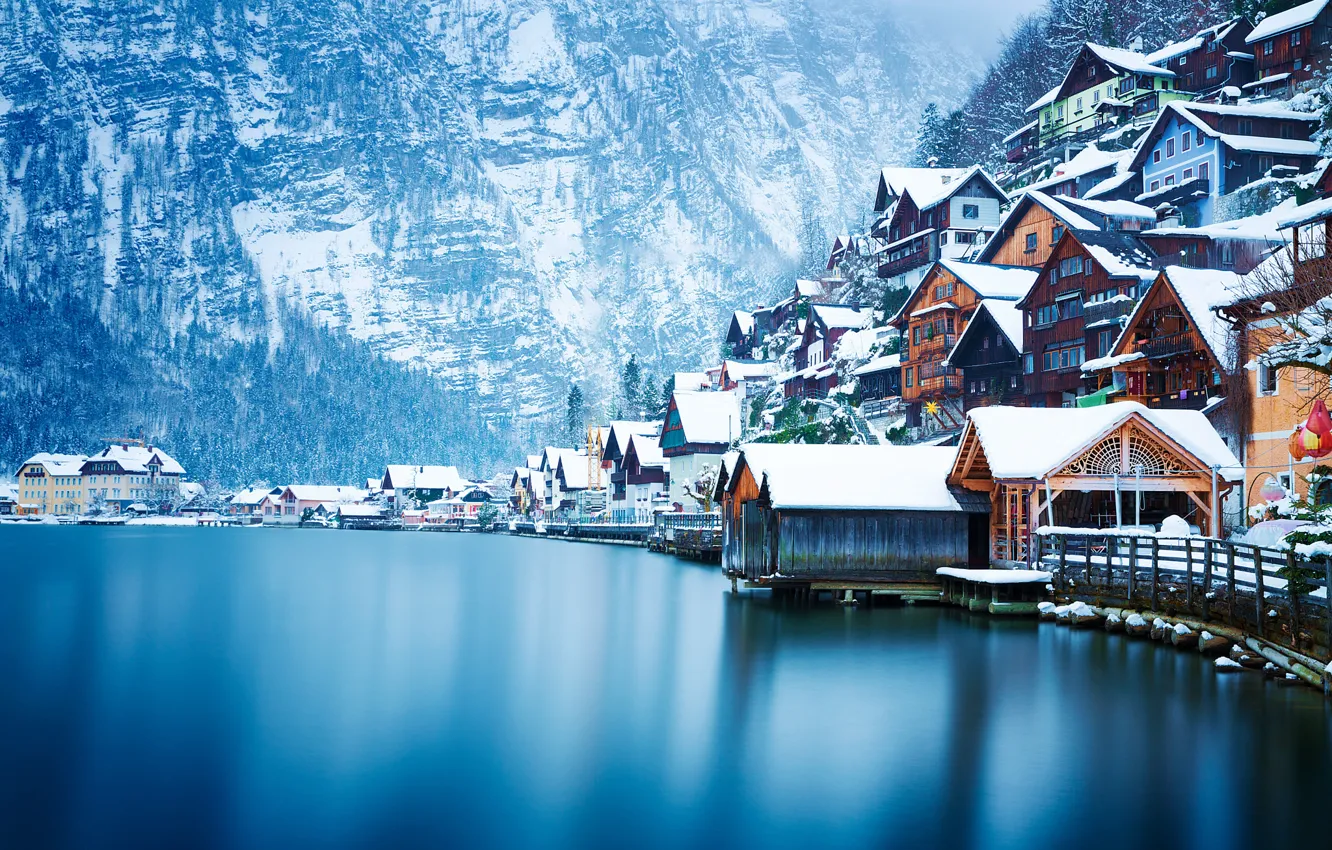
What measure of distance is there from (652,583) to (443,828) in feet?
130

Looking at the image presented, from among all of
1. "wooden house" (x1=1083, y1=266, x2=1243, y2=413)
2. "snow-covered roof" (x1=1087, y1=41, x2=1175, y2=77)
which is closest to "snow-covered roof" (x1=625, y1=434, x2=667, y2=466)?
"snow-covered roof" (x1=1087, y1=41, x2=1175, y2=77)

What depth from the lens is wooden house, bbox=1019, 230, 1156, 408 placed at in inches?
2080

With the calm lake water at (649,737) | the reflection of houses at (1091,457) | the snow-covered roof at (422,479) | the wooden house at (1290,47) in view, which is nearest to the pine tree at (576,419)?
the snow-covered roof at (422,479)

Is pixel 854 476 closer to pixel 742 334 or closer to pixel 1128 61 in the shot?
pixel 1128 61

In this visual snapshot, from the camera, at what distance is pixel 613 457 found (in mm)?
118562

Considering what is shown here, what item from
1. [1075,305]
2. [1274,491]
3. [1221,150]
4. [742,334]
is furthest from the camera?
[742,334]

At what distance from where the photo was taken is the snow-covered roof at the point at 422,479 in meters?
185

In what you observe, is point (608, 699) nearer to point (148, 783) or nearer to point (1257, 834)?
point (148, 783)

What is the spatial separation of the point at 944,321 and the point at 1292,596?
153 ft

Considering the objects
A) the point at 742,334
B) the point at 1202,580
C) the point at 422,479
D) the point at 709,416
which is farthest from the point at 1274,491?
the point at 422,479

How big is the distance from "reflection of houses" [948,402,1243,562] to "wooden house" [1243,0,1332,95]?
42179mm

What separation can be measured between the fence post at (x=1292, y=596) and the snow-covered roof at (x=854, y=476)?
53.5 ft

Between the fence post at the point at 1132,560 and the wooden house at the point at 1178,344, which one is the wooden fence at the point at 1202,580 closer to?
the fence post at the point at 1132,560

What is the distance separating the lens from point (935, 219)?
8388 cm
